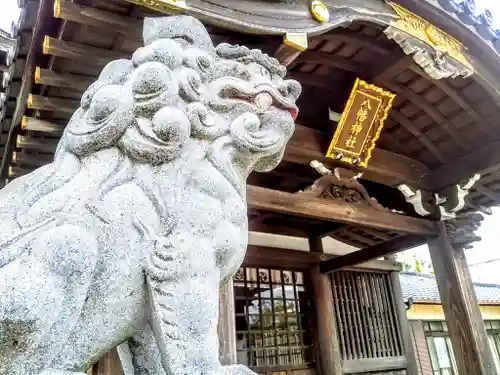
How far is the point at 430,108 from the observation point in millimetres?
4672

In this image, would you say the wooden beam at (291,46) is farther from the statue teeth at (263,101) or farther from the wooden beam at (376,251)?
the wooden beam at (376,251)

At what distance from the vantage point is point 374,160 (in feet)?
16.3

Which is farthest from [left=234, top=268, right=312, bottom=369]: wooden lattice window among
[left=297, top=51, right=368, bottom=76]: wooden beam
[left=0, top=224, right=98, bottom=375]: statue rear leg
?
[left=0, top=224, right=98, bottom=375]: statue rear leg

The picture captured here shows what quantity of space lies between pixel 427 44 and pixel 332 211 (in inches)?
71.1

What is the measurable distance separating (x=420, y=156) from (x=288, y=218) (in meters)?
2.36

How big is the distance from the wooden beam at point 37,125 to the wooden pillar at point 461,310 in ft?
15.1

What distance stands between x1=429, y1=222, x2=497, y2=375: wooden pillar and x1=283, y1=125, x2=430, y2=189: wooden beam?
2.60 ft

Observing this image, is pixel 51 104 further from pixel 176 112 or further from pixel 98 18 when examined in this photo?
pixel 176 112

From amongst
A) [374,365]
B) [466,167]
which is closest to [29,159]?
[466,167]

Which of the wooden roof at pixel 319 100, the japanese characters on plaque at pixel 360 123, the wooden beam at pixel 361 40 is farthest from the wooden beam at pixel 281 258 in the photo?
the wooden beam at pixel 361 40

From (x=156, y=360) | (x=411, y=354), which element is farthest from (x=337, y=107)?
(x=411, y=354)

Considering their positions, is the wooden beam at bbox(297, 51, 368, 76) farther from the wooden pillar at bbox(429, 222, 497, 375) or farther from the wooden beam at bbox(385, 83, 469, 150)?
the wooden pillar at bbox(429, 222, 497, 375)

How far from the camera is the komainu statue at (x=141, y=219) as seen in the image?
1.23m

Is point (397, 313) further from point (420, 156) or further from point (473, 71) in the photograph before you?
point (473, 71)
